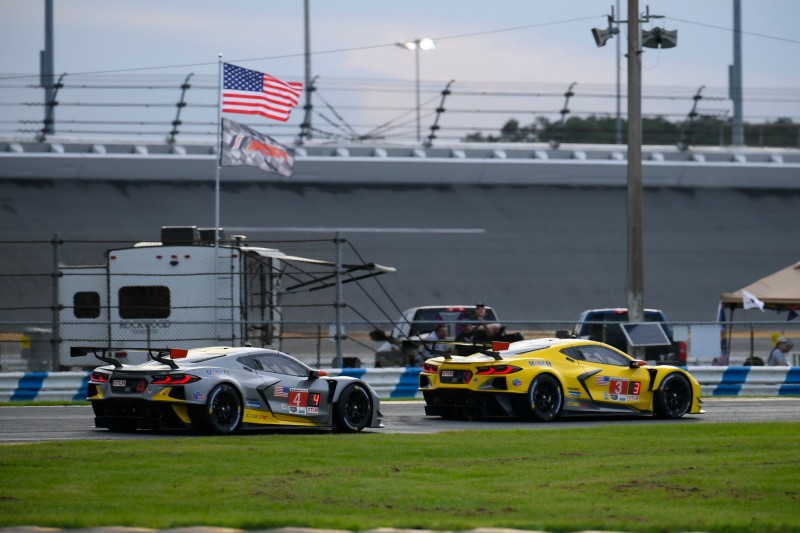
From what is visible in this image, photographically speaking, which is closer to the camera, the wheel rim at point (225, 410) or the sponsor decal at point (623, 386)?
the wheel rim at point (225, 410)

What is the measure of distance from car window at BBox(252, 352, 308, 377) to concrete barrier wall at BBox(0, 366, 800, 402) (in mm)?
4777

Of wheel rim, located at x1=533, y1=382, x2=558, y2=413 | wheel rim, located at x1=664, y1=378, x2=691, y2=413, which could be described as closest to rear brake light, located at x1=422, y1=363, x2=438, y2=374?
wheel rim, located at x1=533, y1=382, x2=558, y2=413

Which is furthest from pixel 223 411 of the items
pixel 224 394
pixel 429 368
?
pixel 429 368

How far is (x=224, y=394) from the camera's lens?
44.2 ft

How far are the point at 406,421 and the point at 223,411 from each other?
3470mm

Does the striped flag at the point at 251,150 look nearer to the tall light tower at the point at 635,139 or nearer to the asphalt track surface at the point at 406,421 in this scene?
the asphalt track surface at the point at 406,421

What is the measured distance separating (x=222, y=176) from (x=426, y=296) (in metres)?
6.88

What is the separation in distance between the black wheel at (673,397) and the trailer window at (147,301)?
29.5 feet

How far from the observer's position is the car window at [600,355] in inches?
649

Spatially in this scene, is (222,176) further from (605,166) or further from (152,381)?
(152,381)

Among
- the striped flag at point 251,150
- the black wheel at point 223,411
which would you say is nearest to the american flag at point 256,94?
the striped flag at point 251,150

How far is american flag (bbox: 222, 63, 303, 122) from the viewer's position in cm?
2420

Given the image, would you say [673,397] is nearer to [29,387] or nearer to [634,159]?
[634,159]

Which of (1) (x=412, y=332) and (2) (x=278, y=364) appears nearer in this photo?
(2) (x=278, y=364)
